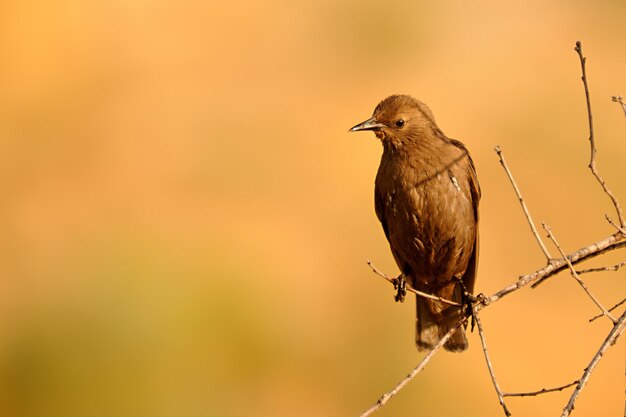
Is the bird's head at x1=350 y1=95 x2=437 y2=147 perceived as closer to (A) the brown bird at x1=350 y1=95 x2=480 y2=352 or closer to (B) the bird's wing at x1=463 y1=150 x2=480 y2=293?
(A) the brown bird at x1=350 y1=95 x2=480 y2=352

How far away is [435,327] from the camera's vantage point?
26.1 ft

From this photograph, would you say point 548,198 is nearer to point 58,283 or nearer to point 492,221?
point 492,221

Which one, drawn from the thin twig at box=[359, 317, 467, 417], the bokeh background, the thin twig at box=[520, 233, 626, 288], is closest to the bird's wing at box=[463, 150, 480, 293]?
the thin twig at box=[520, 233, 626, 288]

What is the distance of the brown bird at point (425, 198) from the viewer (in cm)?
693

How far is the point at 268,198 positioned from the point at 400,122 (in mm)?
9040

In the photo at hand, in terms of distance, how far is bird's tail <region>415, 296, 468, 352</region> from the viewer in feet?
25.7

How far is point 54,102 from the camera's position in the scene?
64.9 feet

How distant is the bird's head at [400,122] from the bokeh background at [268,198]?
5.37 meters

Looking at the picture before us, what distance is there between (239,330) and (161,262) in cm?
216

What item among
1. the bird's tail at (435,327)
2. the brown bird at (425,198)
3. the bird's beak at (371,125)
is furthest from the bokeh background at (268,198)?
the bird's beak at (371,125)

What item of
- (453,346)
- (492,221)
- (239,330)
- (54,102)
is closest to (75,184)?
(54,102)

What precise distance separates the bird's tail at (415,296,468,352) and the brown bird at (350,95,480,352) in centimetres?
32

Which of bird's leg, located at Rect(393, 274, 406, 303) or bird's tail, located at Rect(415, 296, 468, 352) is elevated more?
bird's leg, located at Rect(393, 274, 406, 303)

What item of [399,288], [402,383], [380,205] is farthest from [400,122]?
[402,383]
